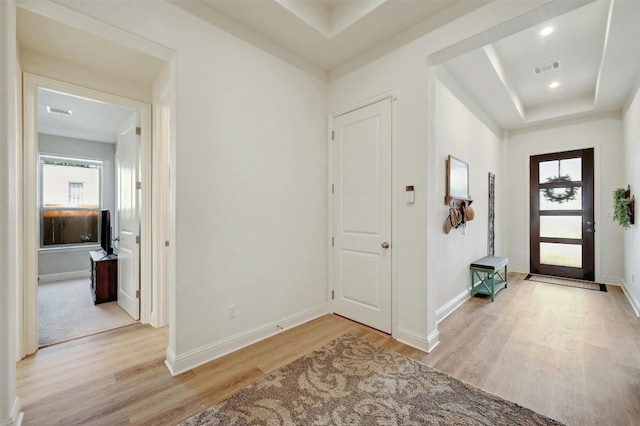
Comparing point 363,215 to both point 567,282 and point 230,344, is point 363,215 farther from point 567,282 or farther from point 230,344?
point 567,282

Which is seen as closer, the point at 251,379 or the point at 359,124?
the point at 251,379

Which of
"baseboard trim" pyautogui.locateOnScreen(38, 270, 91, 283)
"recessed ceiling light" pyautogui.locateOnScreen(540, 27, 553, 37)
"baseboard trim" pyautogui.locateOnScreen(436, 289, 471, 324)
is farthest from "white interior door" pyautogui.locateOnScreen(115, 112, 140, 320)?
"recessed ceiling light" pyautogui.locateOnScreen(540, 27, 553, 37)

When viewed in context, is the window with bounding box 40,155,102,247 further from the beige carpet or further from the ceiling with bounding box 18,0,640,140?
the ceiling with bounding box 18,0,640,140

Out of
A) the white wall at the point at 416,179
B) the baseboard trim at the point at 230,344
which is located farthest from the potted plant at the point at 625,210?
the baseboard trim at the point at 230,344

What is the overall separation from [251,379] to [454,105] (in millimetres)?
3845

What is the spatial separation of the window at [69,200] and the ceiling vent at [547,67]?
7.82 meters

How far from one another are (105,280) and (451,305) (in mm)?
4673

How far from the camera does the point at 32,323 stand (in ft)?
7.98

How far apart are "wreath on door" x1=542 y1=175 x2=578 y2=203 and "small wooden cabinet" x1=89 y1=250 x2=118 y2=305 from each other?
7.56 metres

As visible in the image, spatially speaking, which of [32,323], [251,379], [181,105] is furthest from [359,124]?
[32,323]

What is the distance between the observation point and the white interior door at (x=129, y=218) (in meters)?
3.17

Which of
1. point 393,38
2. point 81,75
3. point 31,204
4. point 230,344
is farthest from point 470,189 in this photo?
point 31,204

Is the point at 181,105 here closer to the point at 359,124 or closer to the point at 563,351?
the point at 359,124

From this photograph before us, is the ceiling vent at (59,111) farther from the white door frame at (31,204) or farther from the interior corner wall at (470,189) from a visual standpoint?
the interior corner wall at (470,189)
